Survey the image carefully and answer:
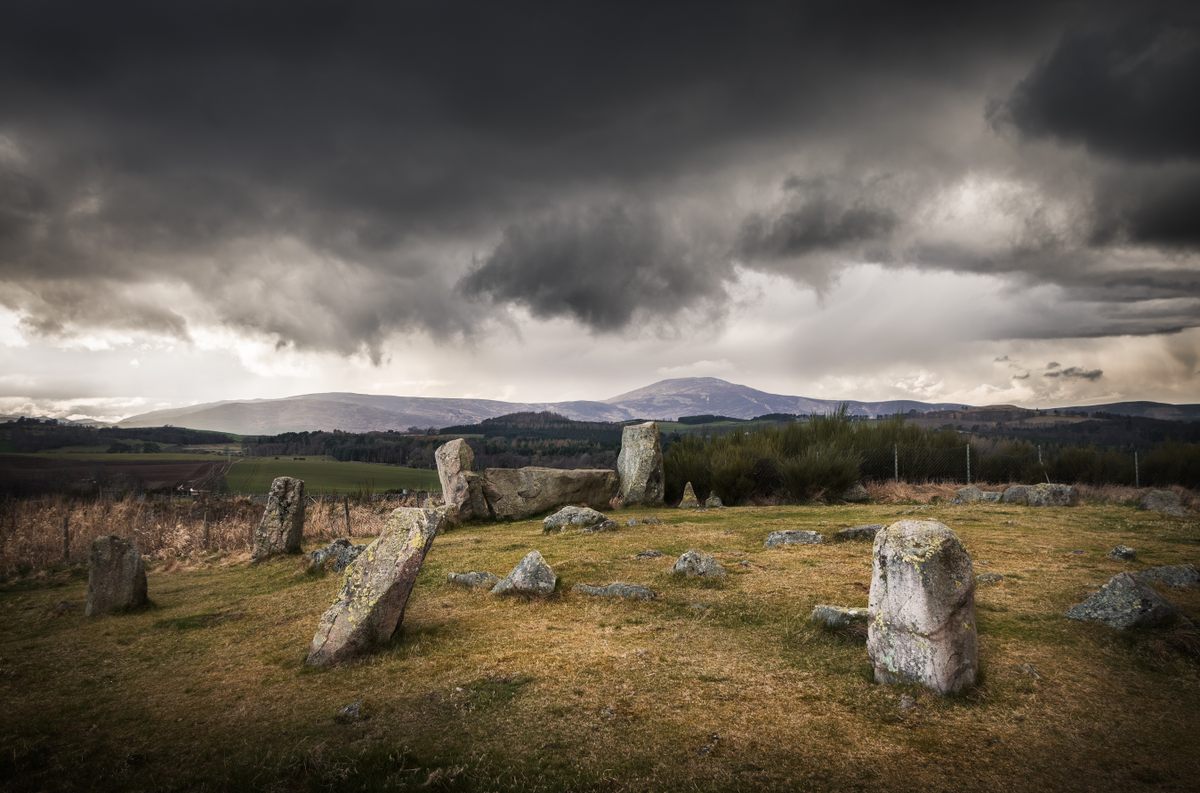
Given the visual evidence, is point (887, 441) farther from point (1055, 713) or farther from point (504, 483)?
point (1055, 713)

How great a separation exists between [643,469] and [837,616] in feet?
48.4

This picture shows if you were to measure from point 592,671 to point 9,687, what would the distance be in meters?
6.56

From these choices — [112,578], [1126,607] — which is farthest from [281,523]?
[1126,607]

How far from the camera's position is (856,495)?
22.2 metres

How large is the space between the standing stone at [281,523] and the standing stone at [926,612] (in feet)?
45.9

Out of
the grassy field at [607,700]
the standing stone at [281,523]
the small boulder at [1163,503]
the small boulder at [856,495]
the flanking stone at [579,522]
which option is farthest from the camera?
the small boulder at [856,495]

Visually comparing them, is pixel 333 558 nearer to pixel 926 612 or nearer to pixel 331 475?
pixel 926 612

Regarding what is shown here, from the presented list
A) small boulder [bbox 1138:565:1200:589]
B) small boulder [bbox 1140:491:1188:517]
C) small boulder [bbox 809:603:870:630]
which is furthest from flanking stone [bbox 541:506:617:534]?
small boulder [bbox 1140:491:1188:517]

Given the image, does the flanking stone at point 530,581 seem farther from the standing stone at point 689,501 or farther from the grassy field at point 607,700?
the standing stone at point 689,501

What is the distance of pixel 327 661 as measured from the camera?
688cm

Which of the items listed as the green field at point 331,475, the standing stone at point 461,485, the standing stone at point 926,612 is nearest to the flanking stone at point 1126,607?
the standing stone at point 926,612

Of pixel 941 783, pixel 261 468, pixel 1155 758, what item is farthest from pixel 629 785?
pixel 261 468

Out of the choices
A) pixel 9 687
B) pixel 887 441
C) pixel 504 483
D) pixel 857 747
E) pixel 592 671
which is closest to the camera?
pixel 857 747

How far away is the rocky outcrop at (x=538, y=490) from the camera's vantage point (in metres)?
19.8
